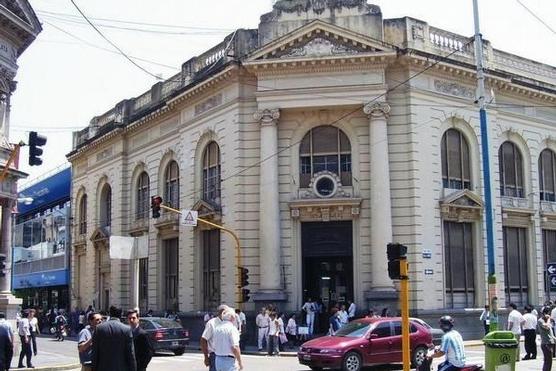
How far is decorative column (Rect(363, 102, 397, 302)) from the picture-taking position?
2953cm

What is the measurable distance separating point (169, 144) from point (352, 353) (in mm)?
21398

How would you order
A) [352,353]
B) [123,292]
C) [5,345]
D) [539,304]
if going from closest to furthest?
[5,345], [352,353], [539,304], [123,292]

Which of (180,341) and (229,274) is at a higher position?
(229,274)

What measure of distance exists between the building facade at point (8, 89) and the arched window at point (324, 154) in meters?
11.6

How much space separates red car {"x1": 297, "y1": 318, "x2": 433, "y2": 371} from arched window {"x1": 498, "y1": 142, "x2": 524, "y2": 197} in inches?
611

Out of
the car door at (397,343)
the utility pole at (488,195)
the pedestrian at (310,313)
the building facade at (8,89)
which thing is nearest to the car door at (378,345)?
the car door at (397,343)

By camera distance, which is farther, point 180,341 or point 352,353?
point 180,341

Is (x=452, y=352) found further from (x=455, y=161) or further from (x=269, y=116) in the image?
(x=455, y=161)

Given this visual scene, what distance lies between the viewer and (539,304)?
34312 millimetres

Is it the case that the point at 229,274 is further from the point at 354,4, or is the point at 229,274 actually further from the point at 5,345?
the point at 5,345

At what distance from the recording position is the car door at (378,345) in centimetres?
1986

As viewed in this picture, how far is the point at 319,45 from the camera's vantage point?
102 ft

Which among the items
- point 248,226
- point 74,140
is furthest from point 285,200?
point 74,140

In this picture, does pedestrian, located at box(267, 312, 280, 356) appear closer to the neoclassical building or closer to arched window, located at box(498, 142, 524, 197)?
the neoclassical building
